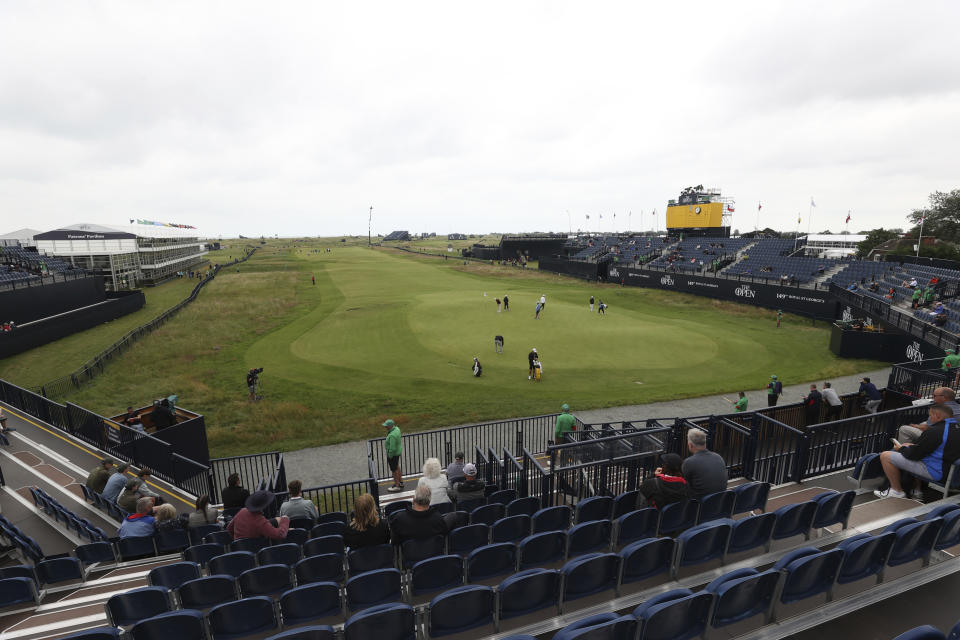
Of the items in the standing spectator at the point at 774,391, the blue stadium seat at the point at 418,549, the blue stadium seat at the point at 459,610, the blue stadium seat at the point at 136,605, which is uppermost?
the blue stadium seat at the point at 459,610

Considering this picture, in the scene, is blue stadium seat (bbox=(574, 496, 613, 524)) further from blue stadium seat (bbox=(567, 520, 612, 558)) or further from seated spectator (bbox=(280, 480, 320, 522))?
seated spectator (bbox=(280, 480, 320, 522))

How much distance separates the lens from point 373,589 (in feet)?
17.0

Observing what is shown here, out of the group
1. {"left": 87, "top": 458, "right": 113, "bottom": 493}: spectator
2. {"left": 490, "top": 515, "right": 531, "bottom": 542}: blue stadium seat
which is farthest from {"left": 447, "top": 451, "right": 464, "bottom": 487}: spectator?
{"left": 87, "top": 458, "right": 113, "bottom": 493}: spectator

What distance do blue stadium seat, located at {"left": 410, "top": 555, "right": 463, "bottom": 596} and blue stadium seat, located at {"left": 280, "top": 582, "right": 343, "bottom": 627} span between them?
2.82ft

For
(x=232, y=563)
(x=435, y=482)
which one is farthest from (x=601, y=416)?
(x=232, y=563)

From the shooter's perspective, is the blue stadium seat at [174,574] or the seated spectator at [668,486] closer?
the blue stadium seat at [174,574]

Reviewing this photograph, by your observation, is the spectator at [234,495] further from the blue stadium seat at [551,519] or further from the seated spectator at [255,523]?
the blue stadium seat at [551,519]

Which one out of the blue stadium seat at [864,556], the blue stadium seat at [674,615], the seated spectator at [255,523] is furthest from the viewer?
the seated spectator at [255,523]

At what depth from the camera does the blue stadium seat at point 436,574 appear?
5254 mm

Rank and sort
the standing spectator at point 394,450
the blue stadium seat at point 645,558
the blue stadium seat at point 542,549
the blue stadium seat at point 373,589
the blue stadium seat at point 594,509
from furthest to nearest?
the standing spectator at point 394,450 → the blue stadium seat at point 594,509 → the blue stadium seat at point 542,549 → the blue stadium seat at point 645,558 → the blue stadium seat at point 373,589

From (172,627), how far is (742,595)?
537cm

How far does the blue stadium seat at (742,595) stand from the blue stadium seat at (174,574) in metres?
6.07

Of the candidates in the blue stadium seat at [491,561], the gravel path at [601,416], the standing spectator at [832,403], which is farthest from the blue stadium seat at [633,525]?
the standing spectator at [832,403]

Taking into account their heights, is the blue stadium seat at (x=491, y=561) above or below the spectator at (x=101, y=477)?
above
